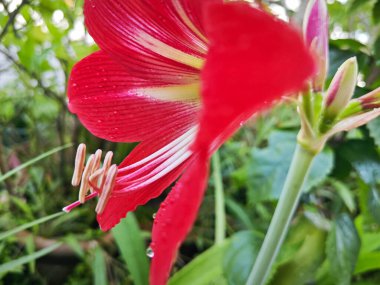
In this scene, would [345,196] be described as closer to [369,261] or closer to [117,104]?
[369,261]

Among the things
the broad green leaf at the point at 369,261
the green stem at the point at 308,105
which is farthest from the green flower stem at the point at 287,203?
the broad green leaf at the point at 369,261

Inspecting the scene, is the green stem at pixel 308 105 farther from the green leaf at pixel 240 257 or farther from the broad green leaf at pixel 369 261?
the broad green leaf at pixel 369 261

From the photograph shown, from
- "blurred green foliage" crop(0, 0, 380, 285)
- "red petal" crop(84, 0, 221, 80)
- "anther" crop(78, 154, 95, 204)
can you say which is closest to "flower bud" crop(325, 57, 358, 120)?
"red petal" crop(84, 0, 221, 80)

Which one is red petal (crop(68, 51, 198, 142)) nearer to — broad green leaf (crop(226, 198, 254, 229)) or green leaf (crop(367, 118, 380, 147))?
green leaf (crop(367, 118, 380, 147))

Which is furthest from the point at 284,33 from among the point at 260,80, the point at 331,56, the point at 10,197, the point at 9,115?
the point at 9,115

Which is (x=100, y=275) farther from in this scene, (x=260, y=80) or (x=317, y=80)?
(x=260, y=80)
